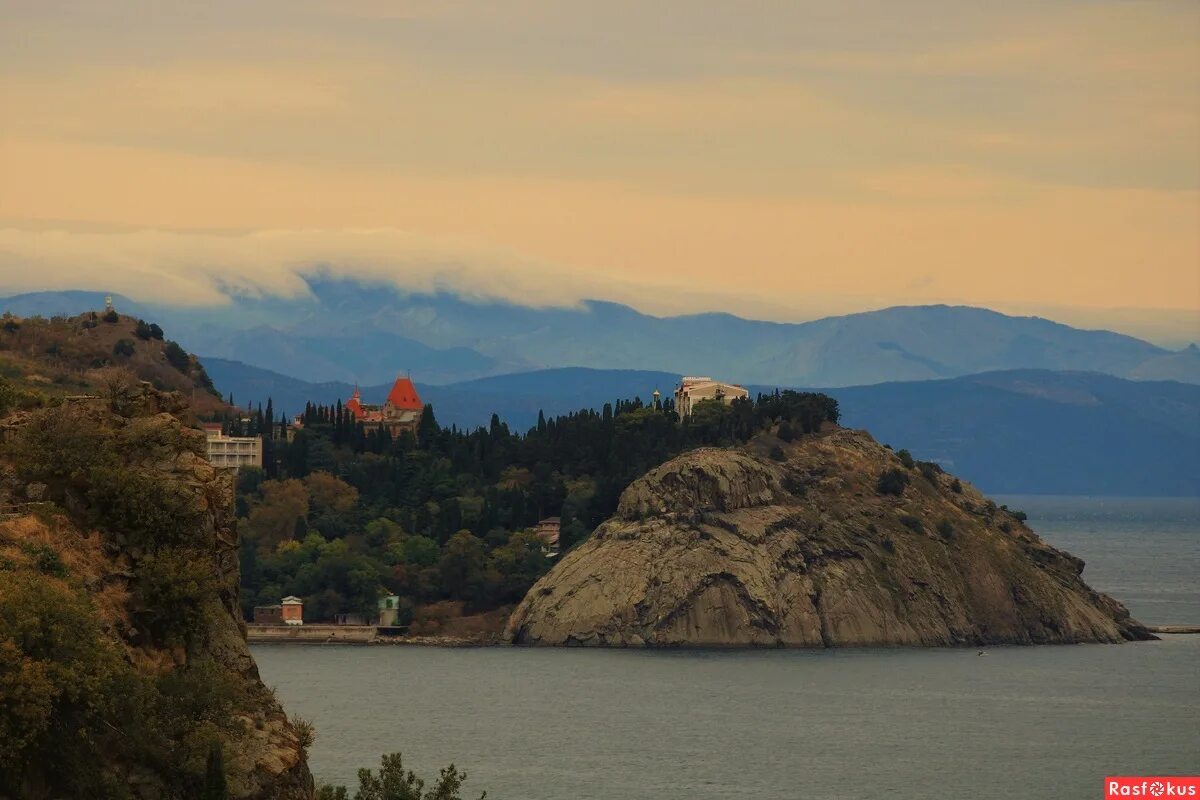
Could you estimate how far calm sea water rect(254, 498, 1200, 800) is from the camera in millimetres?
108625

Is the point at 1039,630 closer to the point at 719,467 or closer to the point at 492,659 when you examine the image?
the point at 719,467

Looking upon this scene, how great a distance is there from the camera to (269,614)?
18462 centimetres

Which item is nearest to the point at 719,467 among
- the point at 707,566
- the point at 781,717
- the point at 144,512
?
the point at 707,566

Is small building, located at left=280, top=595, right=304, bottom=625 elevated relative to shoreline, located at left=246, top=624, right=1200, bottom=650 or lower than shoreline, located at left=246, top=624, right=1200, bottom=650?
elevated

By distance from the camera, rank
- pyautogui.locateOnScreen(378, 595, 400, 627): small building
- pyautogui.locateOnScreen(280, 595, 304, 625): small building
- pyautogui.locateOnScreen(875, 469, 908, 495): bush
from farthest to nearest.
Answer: pyautogui.locateOnScreen(875, 469, 908, 495): bush
pyautogui.locateOnScreen(378, 595, 400, 627): small building
pyautogui.locateOnScreen(280, 595, 304, 625): small building

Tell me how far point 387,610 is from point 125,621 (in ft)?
429

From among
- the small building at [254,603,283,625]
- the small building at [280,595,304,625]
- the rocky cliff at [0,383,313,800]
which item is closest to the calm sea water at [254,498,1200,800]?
the small building at [280,595,304,625]

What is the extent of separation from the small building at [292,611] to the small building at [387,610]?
251 inches

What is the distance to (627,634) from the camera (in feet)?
584

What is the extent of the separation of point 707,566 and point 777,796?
251 feet

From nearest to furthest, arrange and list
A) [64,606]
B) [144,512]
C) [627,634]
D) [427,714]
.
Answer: [64,606] → [144,512] → [427,714] → [627,634]

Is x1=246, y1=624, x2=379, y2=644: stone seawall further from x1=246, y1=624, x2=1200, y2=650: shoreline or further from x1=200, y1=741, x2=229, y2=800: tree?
x1=200, y1=741, x2=229, y2=800: tree

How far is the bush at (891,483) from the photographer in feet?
648

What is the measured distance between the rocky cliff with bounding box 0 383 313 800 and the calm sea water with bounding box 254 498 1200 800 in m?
40.9
